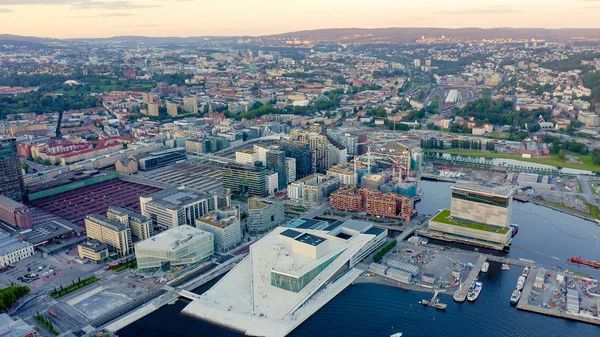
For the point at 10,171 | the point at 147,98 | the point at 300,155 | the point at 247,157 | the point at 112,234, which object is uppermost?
the point at 147,98

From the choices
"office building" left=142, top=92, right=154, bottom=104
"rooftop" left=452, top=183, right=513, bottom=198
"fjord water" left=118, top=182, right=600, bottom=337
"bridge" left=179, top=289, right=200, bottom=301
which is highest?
"office building" left=142, top=92, right=154, bottom=104

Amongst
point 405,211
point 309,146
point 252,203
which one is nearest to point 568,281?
point 405,211

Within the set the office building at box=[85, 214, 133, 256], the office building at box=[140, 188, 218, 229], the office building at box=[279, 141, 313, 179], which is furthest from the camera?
the office building at box=[279, 141, 313, 179]

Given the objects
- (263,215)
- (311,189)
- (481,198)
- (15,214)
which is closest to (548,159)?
(481,198)

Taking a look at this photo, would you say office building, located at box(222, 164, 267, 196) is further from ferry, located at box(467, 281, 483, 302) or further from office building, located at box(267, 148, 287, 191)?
ferry, located at box(467, 281, 483, 302)

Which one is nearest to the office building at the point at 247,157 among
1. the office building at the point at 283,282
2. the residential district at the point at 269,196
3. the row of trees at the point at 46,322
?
the residential district at the point at 269,196

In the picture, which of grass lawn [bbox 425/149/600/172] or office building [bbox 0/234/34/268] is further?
grass lawn [bbox 425/149/600/172]

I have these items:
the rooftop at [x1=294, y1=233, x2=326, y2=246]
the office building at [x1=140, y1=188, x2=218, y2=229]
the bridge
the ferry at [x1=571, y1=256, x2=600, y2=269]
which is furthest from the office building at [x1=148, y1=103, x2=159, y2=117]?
the ferry at [x1=571, y1=256, x2=600, y2=269]

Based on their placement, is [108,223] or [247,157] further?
[247,157]

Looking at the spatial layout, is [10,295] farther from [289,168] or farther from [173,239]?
[289,168]
